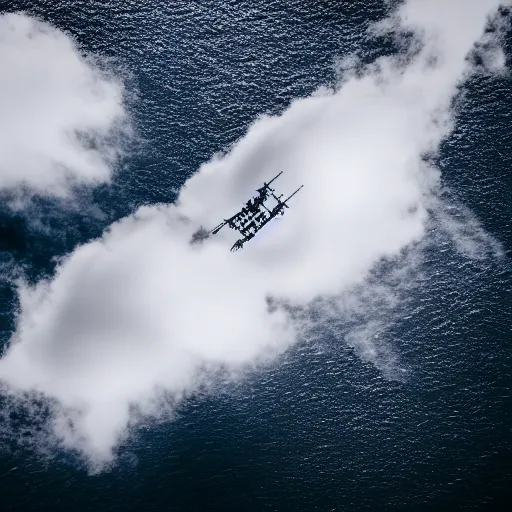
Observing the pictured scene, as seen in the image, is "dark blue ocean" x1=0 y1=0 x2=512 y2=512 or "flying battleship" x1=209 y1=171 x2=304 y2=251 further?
"dark blue ocean" x1=0 y1=0 x2=512 y2=512

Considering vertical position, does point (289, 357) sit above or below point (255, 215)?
below

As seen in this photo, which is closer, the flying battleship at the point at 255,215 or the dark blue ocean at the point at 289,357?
the flying battleship at the point at 255,215

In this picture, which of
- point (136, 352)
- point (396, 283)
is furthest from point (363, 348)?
point (136, 352)

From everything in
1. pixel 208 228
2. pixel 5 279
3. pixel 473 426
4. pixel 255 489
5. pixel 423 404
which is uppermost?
pixel 5 279

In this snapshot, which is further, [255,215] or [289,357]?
[289,357]

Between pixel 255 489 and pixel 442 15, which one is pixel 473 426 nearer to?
pixel 255 489

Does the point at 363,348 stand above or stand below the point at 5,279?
below
